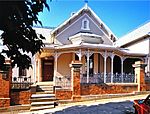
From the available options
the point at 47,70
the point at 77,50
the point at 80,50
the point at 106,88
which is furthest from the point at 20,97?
the point at 47,70

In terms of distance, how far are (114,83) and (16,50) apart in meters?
10.3

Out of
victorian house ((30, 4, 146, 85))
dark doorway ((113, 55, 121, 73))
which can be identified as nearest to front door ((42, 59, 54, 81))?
victorian house ((30, 4, 146, 85))

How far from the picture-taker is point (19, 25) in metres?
7.98

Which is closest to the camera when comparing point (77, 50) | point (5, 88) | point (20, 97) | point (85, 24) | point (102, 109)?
point (102, 109)

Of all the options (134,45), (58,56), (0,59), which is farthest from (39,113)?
(134,45)

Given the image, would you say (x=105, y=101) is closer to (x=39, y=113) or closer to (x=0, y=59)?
(x=39, y=113)

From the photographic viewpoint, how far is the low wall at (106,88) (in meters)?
16.3

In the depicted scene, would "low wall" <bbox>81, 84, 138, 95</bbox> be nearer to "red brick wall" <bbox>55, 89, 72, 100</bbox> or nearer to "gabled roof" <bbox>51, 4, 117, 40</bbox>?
"red brick wall" <bbox>55, 89, 72, 100</bbox>

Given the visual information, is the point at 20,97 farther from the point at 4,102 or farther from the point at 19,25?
the point at 19,25

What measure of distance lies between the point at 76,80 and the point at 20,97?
147 inches

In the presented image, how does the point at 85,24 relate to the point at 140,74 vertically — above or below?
above

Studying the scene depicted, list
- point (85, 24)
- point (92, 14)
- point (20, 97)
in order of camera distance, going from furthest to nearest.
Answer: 1. point (92, 14)
2. point (85, 24)
3. point (20, 97)

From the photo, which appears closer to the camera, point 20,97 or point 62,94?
point 20,97

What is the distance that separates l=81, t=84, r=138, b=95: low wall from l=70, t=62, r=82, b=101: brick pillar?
1.56 feet
